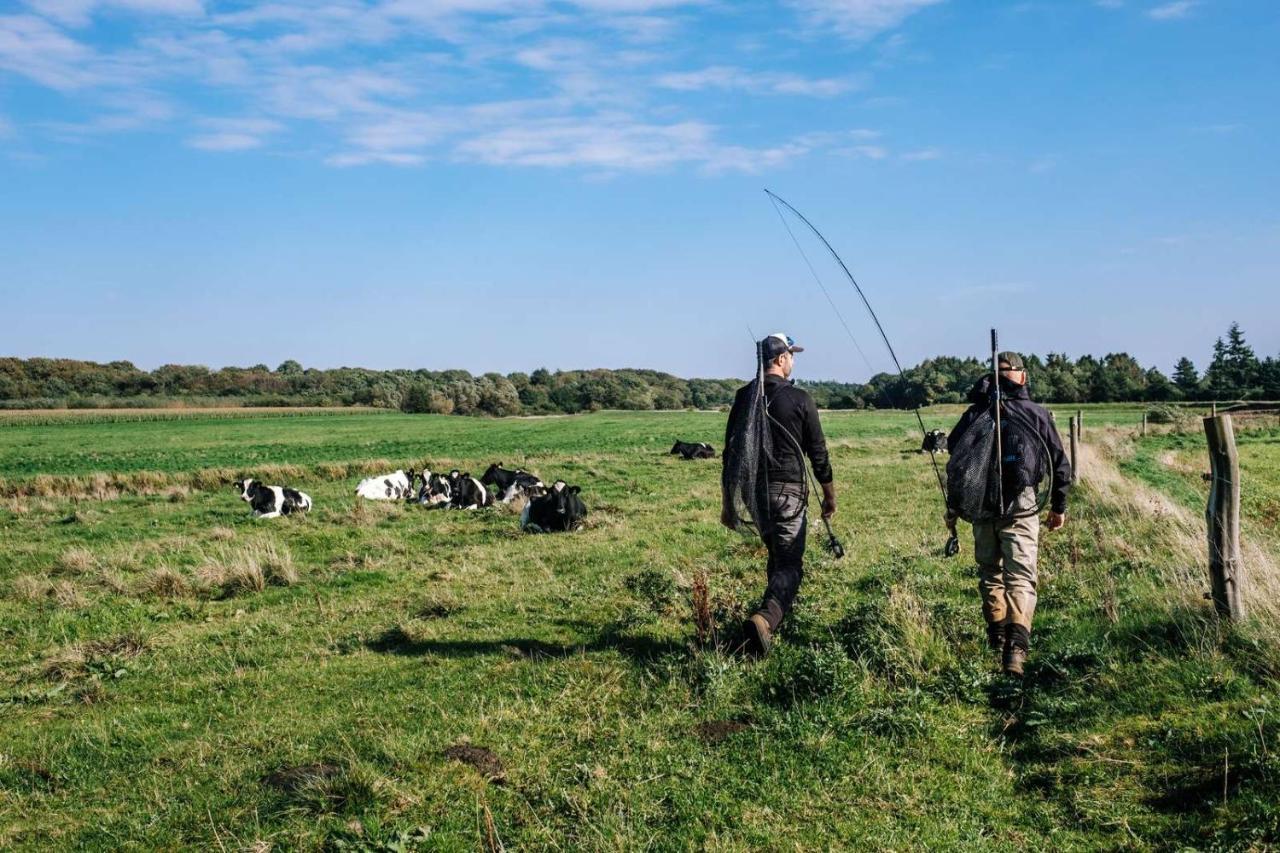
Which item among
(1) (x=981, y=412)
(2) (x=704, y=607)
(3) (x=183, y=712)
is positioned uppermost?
(1) (x=981, y=412)

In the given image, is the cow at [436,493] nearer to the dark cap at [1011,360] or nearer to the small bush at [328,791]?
the dark cap at [1011,360]

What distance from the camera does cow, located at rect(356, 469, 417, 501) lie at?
2261 cm

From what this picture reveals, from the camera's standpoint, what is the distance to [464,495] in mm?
20578

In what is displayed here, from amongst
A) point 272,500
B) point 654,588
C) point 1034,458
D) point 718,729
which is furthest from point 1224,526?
point 272,500

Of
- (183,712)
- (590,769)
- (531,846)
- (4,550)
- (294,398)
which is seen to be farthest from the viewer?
(294,398)

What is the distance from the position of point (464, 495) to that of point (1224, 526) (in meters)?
16.4

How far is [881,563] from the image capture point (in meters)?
10.6

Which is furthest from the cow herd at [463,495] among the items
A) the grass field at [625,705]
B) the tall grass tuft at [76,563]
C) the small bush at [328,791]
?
the small bush at [328,791]

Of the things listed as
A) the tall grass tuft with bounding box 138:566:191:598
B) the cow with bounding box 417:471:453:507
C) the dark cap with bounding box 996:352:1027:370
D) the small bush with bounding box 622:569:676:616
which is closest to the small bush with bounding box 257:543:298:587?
the tall grass tuft with bounding box 138:566:191:598

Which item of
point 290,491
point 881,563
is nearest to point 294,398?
point 290,491

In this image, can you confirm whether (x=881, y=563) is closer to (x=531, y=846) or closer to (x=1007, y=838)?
(x=1007, y=838)

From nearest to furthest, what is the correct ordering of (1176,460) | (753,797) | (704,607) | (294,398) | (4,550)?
(753,797)
(704,607)
(4,550)
(1176,460)
(294,398)

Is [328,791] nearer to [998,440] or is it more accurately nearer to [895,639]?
[895,639]

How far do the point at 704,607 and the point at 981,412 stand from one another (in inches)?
112
